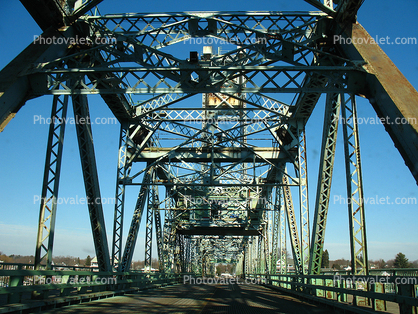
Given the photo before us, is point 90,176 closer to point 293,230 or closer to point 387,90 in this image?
point 387,90

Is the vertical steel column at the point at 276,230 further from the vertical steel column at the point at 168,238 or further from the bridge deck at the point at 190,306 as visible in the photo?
the bridge deck at the point at 190,306

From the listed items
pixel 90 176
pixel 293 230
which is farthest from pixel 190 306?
pixel 293 230

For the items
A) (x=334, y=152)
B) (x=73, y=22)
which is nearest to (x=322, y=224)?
(x=334, y=152)

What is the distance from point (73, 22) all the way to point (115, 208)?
846 centimetres

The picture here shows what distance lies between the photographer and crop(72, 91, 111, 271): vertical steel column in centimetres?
1321

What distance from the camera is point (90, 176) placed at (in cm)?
1372

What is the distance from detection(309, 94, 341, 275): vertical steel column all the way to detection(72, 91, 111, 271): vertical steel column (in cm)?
804

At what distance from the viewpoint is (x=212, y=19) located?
12.0 m

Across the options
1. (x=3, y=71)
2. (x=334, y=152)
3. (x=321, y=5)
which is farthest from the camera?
(x=334, y=152)

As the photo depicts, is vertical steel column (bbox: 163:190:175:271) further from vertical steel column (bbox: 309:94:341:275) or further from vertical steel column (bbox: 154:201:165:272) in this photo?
vertical steel column (bbox: 309:94:341:275)

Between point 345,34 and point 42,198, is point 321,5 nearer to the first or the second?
point 345,34

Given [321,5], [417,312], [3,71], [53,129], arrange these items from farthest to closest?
[53,129], [321,5], [3,71], [417,312]

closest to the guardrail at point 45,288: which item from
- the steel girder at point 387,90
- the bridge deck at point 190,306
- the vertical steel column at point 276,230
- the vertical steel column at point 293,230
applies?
the bridge deck at point 190,306

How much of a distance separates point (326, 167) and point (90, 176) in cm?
863
